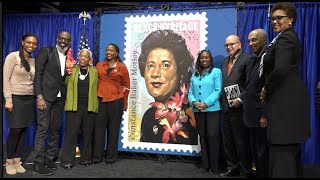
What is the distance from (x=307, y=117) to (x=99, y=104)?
2.28 meters

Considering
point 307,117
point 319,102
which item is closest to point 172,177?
point 307,117

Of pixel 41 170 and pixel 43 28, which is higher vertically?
pixel 43 28

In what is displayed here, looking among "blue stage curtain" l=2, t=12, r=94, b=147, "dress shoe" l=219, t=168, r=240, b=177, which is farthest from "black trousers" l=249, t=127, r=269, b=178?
"blue stage curtain" l=2, t=12, r=94, b=147

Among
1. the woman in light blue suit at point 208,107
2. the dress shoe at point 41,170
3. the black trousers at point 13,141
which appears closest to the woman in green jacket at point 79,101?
the dress shoe at point 41,170

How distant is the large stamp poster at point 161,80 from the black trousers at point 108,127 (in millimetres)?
314

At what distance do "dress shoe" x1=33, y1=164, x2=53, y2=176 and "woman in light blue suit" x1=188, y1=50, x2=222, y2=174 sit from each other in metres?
1.59

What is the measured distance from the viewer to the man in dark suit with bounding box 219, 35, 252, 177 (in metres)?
3.10

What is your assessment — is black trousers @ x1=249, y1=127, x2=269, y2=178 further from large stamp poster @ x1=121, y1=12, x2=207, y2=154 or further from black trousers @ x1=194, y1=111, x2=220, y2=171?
large stamp poster @ x1=121, y1=12, x2=207, y2=154

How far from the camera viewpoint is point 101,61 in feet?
13.5

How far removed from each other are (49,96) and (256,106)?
207 centimetres

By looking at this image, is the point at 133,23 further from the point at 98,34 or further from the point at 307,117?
the point at 307,117

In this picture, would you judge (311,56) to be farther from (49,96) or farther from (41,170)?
(41,170)

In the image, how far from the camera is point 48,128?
341 centimetres

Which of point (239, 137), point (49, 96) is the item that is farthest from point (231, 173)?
point (49, 96)
